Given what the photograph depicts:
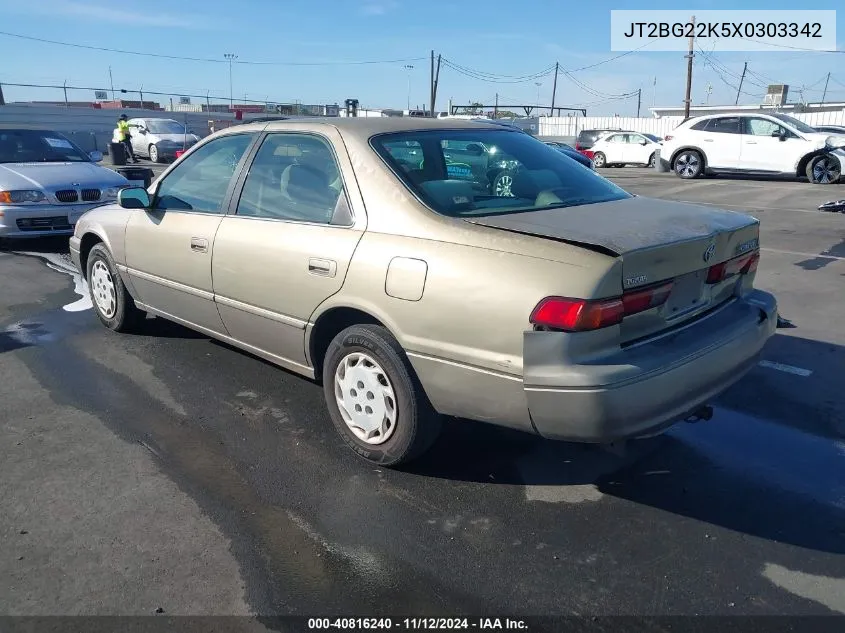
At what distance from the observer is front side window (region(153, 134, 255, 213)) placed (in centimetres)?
418

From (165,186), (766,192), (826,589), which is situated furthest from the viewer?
(766,192)

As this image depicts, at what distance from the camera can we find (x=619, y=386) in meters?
2.60

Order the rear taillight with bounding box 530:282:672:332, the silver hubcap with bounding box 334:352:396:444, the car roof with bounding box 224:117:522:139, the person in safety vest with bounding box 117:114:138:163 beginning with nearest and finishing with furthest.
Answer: the rear taillight with bounding box 530:282:672:332
the silver hubcap with bounding box 334:352:396:444
the car roof with bounding box 224:117:522:139
the person in safety vest with bounding box 117:114:138:163

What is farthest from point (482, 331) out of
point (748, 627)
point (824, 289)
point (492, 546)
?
point (824, 289)

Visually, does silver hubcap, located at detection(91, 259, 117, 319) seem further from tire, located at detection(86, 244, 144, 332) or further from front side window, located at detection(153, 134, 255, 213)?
front side window, located at detection(153, 134, 255, 213)

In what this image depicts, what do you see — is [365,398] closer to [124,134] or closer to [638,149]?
[124,134]

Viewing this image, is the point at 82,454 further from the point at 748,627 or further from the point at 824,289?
the point at 824,289

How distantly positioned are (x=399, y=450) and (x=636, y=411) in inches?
44.6

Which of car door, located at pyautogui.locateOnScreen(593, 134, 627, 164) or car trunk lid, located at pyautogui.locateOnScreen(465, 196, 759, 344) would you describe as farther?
car door, located at pyautogui.locateOnScreen(593, 134, 627, 164)

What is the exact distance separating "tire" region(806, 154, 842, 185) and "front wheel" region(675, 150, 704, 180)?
2775 millimetres

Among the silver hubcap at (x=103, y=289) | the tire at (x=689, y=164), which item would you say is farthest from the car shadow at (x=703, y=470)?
the tire at (x=689, y=164)

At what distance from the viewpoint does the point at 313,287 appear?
3418 millimetres

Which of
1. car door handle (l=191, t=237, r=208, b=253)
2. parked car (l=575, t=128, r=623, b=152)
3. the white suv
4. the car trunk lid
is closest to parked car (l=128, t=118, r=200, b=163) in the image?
parked car (l=575, t=128, r=623, b=152)

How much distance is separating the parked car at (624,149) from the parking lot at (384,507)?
22.3 metres
